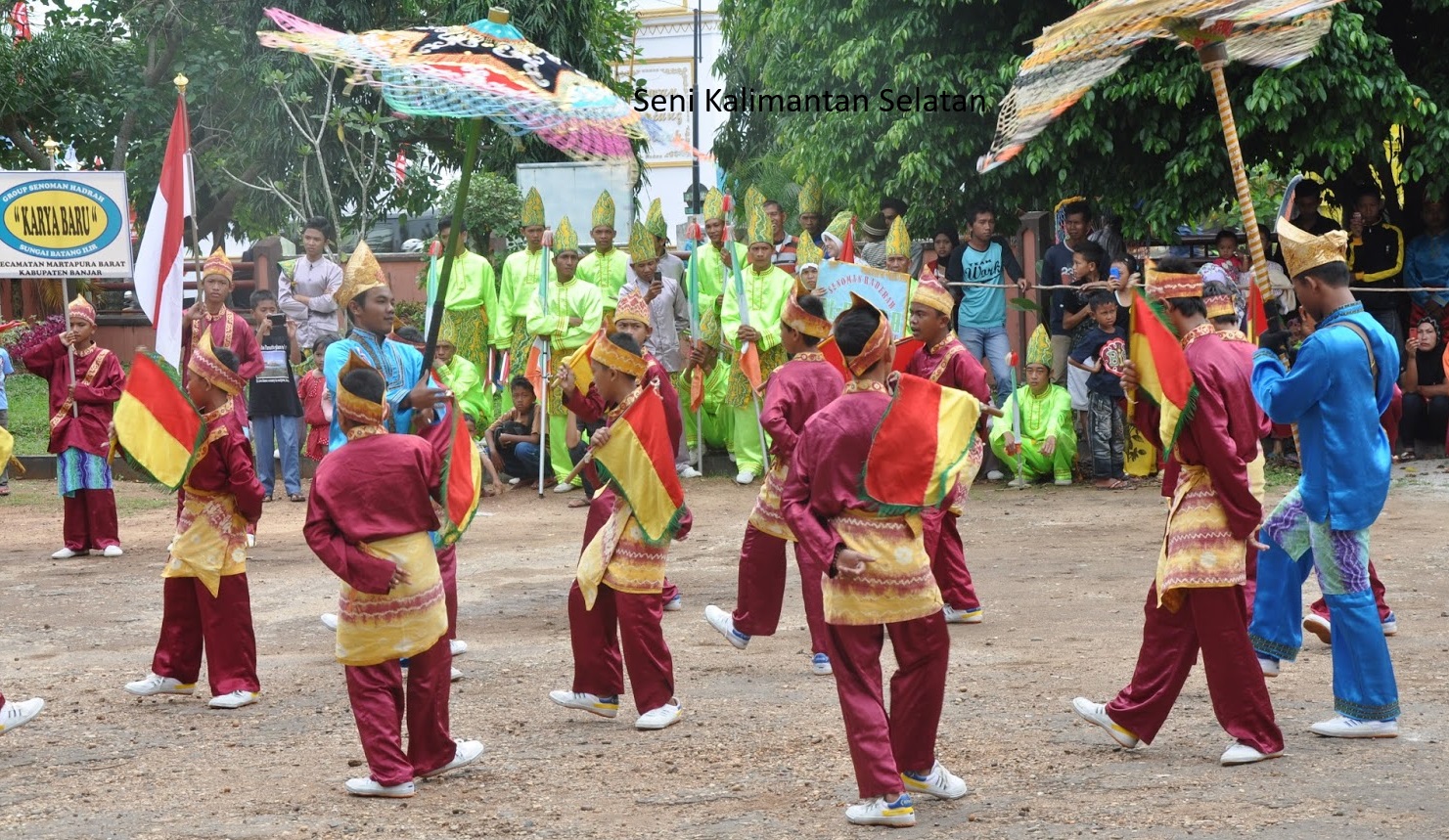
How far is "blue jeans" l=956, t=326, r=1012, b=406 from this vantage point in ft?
46.8

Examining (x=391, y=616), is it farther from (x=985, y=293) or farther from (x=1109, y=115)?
(x=1109, y=115)

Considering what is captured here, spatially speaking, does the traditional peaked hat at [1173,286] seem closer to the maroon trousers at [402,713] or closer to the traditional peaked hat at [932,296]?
the traditional peaked hat at [932,296]

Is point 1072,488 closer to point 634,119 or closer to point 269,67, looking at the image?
point 634,119

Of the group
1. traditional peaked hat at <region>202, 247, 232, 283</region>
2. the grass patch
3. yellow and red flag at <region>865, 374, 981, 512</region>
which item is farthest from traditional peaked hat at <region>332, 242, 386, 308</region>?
the grass patch

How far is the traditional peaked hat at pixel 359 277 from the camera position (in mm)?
7172

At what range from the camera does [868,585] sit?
17.3ft

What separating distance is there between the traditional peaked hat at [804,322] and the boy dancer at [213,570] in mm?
2404

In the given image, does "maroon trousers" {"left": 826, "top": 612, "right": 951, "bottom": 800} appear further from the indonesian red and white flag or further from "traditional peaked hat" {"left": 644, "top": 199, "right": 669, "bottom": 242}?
"traditional peaked hat" {"left": 644, "top": 199, "right": 669, "bottom": 242}

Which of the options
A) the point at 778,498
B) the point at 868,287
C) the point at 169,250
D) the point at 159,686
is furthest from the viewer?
the point at 169,250

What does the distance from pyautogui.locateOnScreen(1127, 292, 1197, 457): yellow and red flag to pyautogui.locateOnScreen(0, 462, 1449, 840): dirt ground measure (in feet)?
3.90

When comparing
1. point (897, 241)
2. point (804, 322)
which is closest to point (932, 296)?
point (804, 322)

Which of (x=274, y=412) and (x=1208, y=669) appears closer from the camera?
(x=1208, y=669)

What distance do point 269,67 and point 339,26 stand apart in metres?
1.80

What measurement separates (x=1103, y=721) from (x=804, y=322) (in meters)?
2.32
